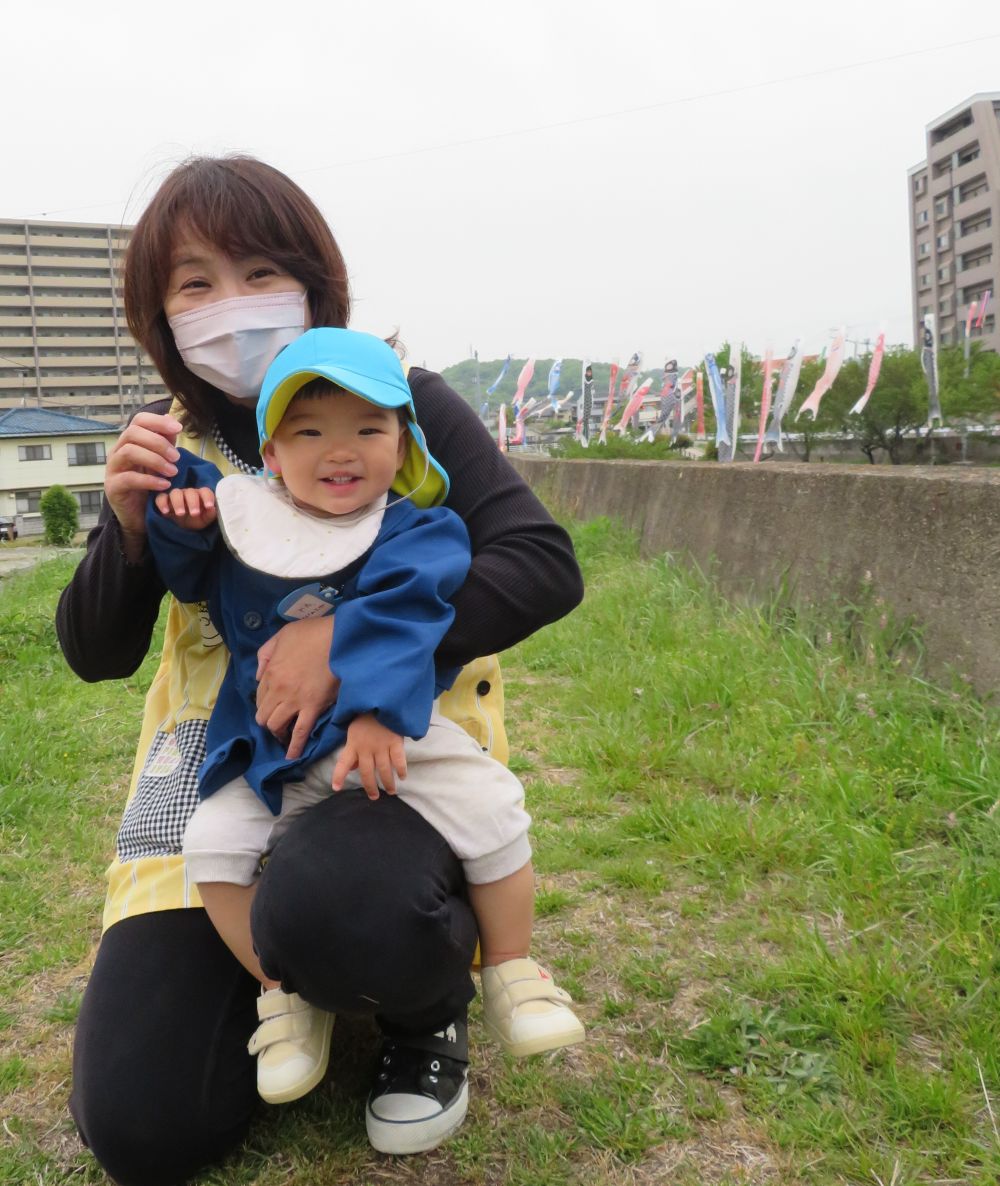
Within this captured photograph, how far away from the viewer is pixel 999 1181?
1303 mm

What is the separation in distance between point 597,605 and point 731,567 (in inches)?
30.3

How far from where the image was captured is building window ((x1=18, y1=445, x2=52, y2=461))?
43.2 meters

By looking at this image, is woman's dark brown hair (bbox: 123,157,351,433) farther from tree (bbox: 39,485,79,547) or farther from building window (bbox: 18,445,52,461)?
building window (bbox: 18,445,52,461)

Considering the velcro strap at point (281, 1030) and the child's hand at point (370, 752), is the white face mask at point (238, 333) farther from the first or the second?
the velcro strap at point (281, 1030)

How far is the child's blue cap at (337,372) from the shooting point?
136 centimetres

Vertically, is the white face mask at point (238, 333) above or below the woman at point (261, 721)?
above

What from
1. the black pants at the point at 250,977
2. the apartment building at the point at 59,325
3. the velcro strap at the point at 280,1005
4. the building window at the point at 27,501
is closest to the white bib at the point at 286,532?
the black pants at the point at 250,977

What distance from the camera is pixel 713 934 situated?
6.74 ft

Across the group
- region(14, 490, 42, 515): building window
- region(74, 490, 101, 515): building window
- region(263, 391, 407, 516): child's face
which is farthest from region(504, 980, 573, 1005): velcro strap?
region(14, 490, 42, 515): building window

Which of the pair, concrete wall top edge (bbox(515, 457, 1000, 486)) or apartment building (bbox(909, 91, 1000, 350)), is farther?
apartment building (bbox(909, 91, 1000, 350))

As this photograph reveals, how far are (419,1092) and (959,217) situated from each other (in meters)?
64.4

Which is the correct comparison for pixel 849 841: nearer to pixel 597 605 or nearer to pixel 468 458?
pixel 468 458

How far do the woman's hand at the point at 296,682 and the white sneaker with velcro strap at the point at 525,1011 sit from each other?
47cm

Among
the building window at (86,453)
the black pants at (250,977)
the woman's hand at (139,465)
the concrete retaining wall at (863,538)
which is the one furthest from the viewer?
the building window at (86,453)
